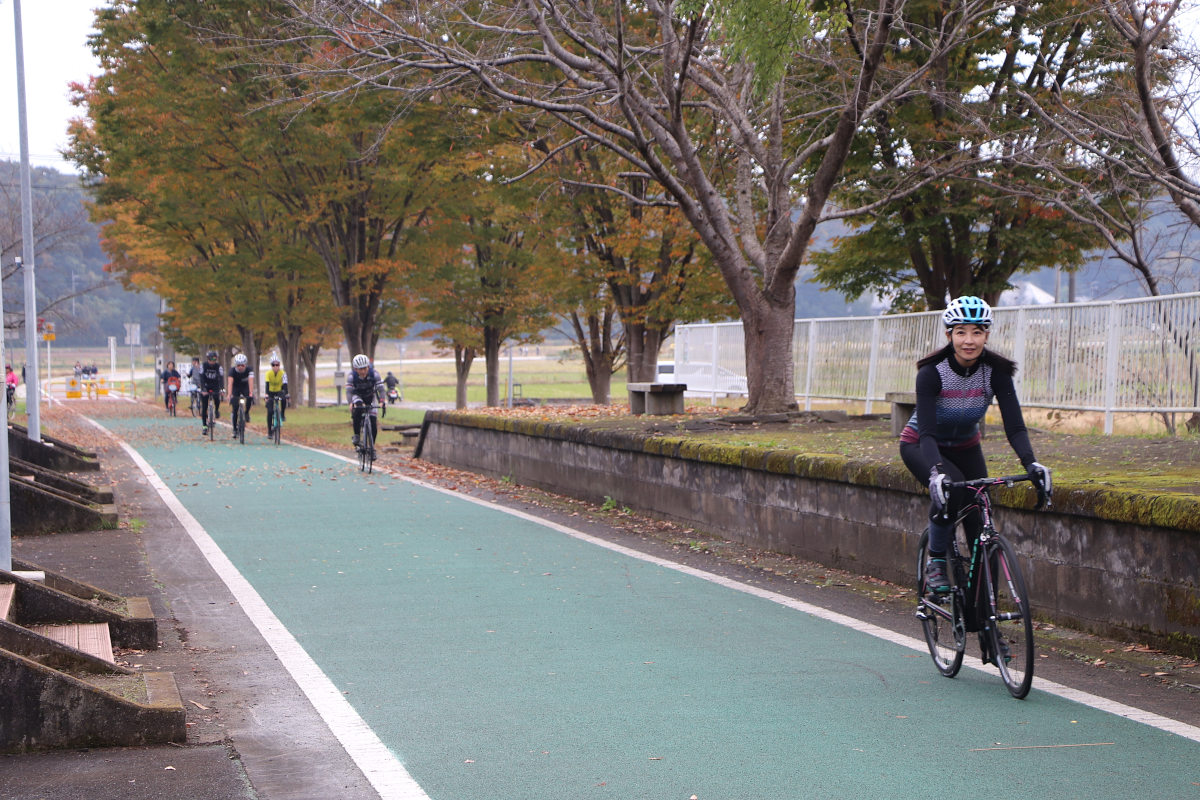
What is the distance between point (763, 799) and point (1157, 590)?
3.23 meters

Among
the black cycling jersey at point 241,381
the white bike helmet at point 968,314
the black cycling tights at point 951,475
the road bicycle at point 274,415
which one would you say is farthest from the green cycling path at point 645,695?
the black cycling jersey at point 241,381

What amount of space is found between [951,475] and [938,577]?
0.54 m

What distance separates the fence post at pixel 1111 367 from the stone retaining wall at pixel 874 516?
5.53 m

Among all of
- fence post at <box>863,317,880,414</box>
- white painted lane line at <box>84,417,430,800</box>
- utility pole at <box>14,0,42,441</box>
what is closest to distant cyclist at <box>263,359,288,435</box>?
utility pole at <box>14,0,42,441</box>

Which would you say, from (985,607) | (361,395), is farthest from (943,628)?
(361,395)

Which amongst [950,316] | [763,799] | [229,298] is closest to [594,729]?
[763,799]

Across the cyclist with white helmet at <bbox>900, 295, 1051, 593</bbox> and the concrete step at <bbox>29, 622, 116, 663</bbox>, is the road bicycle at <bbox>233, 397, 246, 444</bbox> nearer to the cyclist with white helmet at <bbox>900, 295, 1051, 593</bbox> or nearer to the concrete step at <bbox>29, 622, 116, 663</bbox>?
the concrete step at <bbox>29, 622, 116, 663</bbox>

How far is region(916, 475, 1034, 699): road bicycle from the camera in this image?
5.66 meters

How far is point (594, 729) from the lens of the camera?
209 inches

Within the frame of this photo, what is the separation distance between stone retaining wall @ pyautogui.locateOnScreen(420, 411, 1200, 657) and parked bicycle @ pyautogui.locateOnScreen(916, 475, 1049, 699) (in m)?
1.02

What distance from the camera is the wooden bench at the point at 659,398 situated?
18344 mm

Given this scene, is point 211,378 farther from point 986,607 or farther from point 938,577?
point 986,607

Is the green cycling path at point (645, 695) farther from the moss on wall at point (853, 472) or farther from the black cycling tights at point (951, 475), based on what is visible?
the moss on wall at point (853, 472)

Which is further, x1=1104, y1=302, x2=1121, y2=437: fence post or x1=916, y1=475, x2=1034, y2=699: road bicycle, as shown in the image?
x1=1104, y1=302, x2=1121, y2=437: fence post
